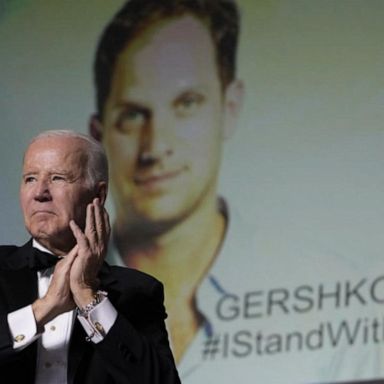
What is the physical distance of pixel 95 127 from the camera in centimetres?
402

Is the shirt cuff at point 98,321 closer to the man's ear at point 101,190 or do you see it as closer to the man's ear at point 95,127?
the man's ear at point 101,190

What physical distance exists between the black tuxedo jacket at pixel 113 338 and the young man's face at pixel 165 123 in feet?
4.86

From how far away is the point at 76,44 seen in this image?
4164 mm

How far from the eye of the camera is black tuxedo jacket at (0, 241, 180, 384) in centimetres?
221

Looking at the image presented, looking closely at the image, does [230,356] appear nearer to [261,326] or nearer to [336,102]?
[261,326]

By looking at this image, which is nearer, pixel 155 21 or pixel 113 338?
pixel 113 338

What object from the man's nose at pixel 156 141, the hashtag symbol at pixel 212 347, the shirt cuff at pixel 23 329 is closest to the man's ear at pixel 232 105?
the man's nose at pixel 156 141

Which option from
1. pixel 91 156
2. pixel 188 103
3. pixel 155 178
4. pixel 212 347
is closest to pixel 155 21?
pixel 188 103

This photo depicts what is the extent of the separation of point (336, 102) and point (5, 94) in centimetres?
96

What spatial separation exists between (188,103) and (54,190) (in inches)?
66.0

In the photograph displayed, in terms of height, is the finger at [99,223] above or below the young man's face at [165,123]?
above

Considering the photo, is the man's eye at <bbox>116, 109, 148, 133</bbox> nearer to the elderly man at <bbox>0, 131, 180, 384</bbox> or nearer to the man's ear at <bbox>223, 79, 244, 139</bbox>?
the man's ear at <bbox>223, 79, 244, 139</bbox>

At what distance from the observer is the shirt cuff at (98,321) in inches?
86.8

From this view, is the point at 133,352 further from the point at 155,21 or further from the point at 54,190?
the point at 155,21
